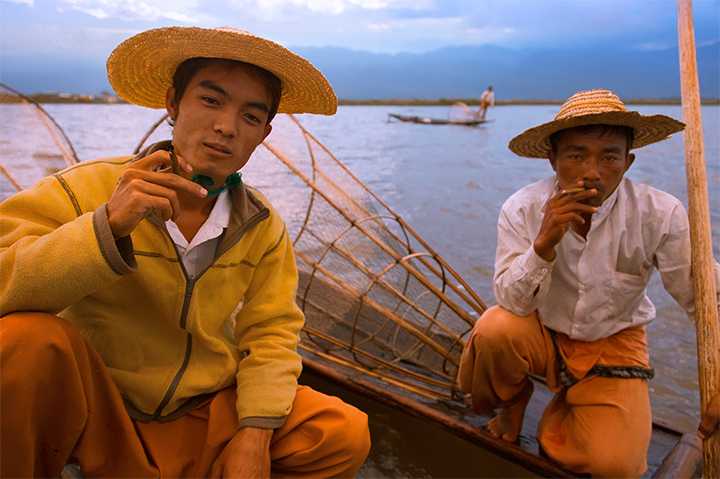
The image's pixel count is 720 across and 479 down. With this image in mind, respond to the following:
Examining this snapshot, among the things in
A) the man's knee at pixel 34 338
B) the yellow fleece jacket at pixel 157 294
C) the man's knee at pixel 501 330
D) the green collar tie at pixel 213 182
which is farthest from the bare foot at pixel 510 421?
the man's knee at pixel 34 338

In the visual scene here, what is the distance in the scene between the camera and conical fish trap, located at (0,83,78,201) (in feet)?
7.90

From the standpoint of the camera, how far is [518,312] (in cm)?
184

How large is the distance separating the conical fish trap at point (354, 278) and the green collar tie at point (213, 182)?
3.18 feet

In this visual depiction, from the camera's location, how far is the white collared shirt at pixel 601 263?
5.70 feet

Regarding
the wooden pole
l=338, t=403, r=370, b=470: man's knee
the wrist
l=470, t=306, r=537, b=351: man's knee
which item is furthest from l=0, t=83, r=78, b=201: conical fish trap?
the wooden pole

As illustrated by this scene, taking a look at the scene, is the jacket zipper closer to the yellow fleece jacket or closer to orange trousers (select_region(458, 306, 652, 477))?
the yellow fleece jacket

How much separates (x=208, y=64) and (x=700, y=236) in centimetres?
→ 152

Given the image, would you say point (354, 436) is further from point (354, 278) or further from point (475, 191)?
point (475, 191)

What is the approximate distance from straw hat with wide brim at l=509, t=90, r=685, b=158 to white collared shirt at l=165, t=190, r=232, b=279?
978 millimetres

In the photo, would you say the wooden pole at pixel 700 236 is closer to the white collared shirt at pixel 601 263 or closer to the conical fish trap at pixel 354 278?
→ the white collared shirt at pixel 601 263

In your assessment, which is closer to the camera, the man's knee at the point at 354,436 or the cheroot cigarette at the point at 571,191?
the man's knee at the point at 354,436

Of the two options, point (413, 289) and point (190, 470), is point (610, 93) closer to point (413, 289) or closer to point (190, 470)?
point (413, 289)

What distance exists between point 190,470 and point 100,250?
66cm

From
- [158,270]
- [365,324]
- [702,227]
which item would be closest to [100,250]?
[158,270]
